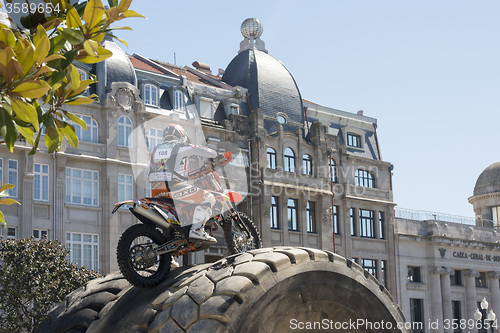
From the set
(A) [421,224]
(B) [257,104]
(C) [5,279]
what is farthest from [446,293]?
(C) [5,279]

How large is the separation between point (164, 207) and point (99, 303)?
1.47 m

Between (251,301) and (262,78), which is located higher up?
(262,78)

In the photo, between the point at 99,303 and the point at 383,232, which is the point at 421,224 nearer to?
the point at 383,232

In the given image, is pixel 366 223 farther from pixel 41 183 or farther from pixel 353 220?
pixel 41 183

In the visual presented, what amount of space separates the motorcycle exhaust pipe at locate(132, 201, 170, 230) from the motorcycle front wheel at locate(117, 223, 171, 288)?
69mm

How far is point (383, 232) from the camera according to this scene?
172 feet

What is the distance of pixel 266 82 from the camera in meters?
48.5

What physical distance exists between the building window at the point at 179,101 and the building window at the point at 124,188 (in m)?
5.11

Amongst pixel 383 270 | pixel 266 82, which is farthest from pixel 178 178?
pixel 383 270

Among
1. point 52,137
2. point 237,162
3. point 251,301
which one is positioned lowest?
point 251,301

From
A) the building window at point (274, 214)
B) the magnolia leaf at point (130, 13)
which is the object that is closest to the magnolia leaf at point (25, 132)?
the magnolia leaf at point (130, 13)

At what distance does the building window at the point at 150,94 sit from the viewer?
42031 mm

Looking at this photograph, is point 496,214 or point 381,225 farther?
point 496,214

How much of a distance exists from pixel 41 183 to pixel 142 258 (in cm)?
3183
